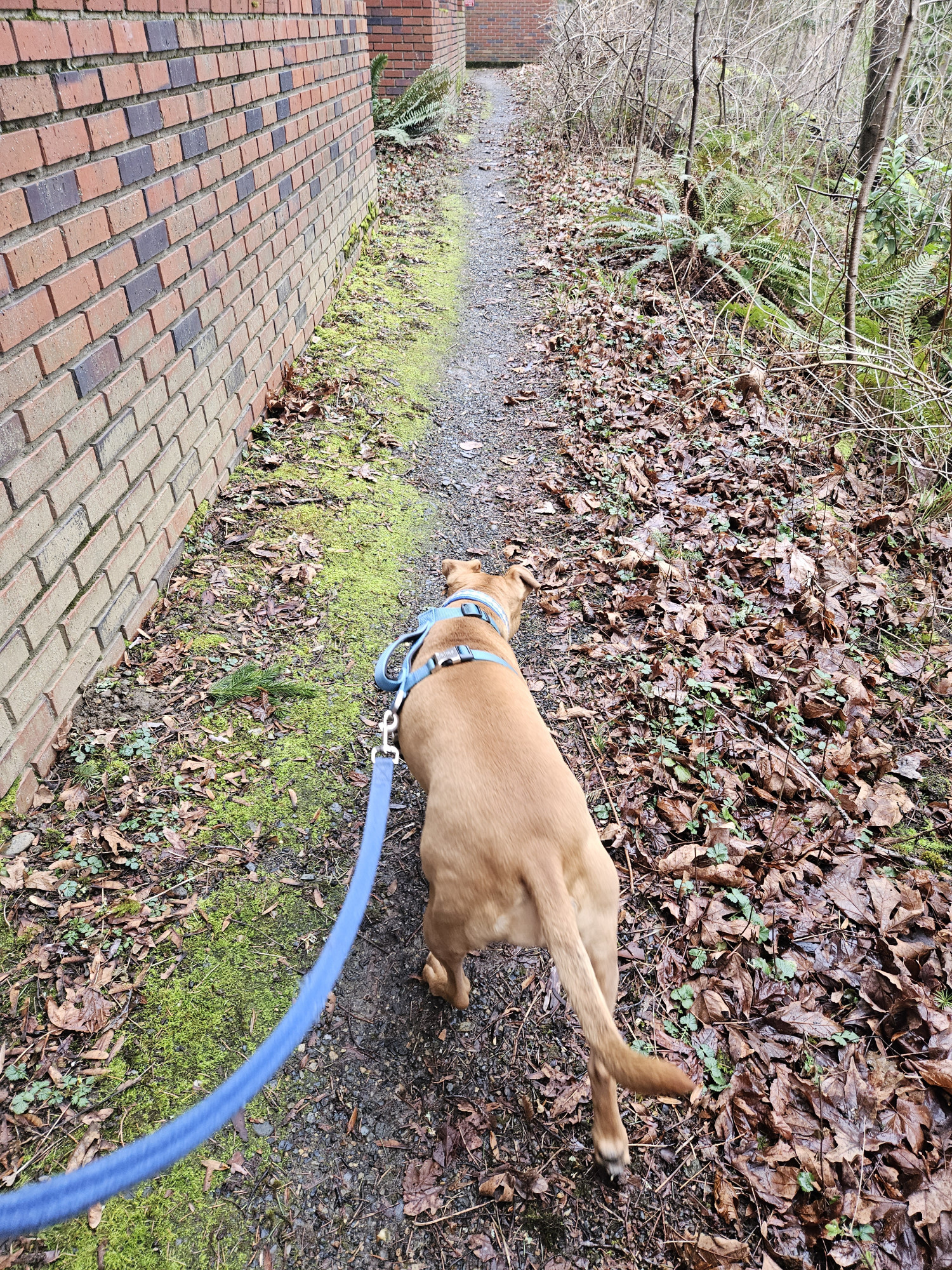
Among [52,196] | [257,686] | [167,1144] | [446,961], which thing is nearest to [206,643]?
[257,686]

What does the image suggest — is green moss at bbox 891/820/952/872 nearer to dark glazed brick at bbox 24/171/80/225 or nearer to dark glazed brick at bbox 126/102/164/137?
dark glazed brick at bbox 24/171/80/225

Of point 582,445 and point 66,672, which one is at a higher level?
point 66,672

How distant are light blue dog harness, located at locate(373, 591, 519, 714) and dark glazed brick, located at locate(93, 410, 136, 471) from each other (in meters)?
1.39

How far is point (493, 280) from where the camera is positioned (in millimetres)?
8414

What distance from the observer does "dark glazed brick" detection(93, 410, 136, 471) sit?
115 inches

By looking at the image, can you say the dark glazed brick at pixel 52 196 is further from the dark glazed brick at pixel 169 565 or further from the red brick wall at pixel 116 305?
the dark glazed brick at pixel 169 565

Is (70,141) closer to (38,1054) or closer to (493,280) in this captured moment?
(38,1054)

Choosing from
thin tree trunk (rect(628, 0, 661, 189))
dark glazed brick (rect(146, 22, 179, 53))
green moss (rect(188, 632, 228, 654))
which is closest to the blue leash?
green moss (rect(188, 632, 228, 654))

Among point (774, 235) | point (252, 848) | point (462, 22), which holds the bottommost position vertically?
point (252, 848)

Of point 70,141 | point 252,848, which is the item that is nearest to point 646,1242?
point 252,848

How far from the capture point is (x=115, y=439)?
9.98 feet

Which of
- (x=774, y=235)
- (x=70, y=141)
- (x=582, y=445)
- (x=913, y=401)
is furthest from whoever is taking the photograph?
(x=774, y=235)

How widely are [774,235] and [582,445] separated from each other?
391 centimetres

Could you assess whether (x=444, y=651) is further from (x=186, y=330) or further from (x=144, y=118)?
(x=144, y=118)
